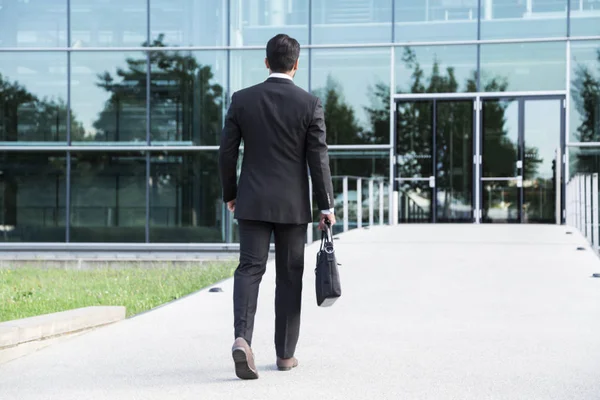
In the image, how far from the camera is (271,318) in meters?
6.67

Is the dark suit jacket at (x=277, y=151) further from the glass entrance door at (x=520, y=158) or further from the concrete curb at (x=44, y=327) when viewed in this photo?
the glass entrance door at (x=520, y=158)

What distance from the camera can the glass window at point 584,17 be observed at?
57.8ft

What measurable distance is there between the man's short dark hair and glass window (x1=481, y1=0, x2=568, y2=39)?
1377cm

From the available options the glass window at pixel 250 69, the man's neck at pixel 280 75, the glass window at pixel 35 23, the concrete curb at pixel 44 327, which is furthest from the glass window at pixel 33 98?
the man's neck at pixel 280 75

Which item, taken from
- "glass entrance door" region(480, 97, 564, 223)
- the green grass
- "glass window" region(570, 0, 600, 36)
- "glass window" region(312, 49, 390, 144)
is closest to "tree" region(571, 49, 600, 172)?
"glass entrance door" region(480, 97, 564, 223)

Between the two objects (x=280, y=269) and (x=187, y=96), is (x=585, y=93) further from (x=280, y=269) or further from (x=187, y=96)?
(x=280, y=269)

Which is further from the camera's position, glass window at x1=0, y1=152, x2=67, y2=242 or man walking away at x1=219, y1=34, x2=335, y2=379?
glass window at x1=0, y1=152, x2=67, y2=242

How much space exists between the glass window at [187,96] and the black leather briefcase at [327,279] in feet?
45.1

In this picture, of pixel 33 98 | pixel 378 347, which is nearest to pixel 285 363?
pixel 378 347

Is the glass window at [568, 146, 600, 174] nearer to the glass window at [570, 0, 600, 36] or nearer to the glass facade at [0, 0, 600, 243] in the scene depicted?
the glass facade at [0, 0, 600, 243]

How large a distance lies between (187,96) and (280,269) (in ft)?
46.0

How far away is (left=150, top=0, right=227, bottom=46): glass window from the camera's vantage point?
734 inches

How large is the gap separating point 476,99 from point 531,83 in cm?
105

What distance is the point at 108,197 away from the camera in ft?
60.5
